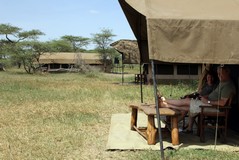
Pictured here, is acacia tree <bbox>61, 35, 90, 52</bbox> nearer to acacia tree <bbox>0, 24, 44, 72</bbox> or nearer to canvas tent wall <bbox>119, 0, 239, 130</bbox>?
acacia tree <bbox>0, 24, 44, 72</bbox>

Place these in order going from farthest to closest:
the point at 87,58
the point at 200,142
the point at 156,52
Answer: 1. the point at 87,58
2. the point at 200,142
3. the point at 156,52

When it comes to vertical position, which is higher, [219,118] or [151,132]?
[219,118]

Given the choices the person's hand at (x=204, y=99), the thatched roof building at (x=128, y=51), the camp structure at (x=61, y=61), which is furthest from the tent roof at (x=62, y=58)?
the person's hand at (x=204, y=99)

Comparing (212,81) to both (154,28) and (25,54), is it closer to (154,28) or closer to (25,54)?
(154,28)

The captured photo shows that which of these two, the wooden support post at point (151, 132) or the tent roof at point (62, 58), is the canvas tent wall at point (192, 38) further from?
the tent roof at point (62, 58)

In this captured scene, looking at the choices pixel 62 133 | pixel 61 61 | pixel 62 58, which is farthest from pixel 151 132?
pixel 62 58

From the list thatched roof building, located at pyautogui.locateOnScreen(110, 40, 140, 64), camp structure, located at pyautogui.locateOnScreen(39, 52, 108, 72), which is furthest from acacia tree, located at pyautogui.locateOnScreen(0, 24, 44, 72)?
thatched roof building, located at pyautogui.locateOnScreen(110, 40, 140, 64)

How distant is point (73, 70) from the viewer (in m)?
44.5

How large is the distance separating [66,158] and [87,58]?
42044 mm

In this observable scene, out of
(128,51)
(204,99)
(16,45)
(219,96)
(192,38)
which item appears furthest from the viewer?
(16,45)

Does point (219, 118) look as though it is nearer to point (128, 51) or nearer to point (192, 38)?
point (192, 38)

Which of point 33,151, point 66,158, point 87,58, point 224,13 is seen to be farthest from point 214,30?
point 87,58

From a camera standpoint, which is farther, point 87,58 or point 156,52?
point 87,58

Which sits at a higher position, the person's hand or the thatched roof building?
the thatched roof building
